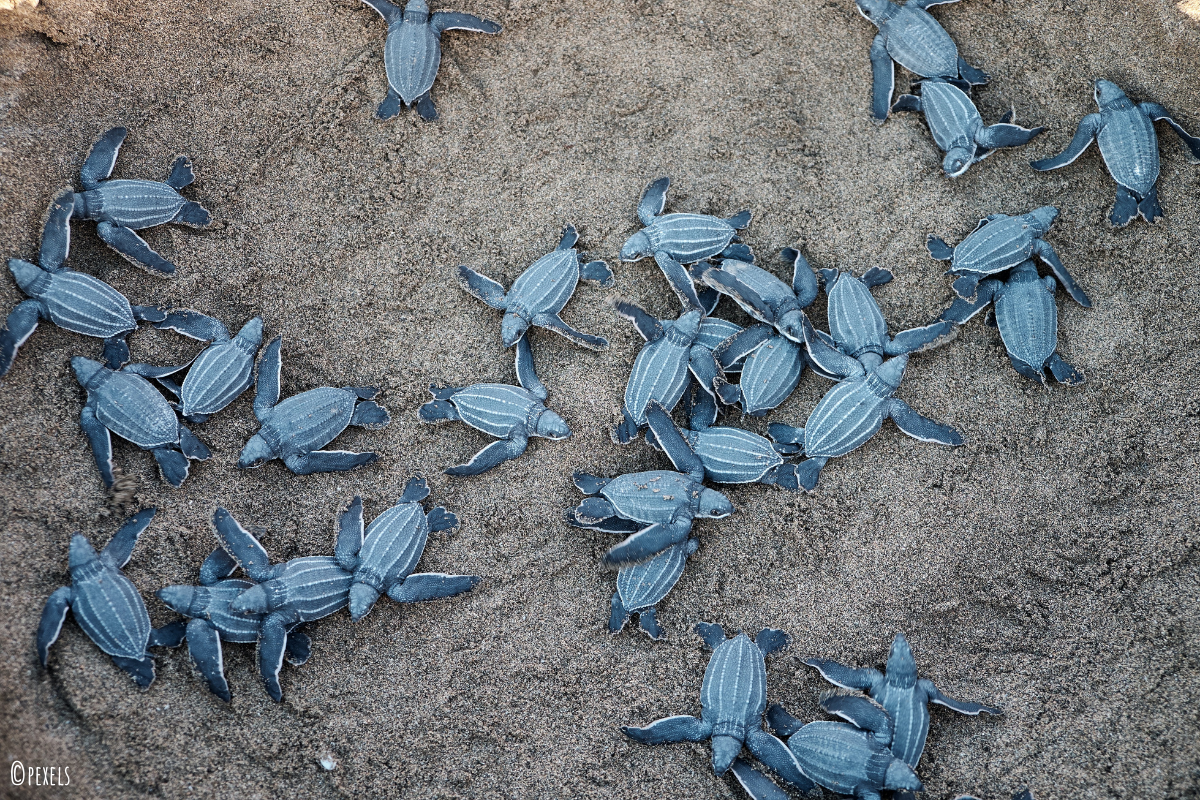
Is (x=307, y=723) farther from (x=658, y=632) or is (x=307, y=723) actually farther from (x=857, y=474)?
(x=857, y=474)

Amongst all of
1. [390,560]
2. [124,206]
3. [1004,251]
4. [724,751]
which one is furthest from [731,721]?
[124,206]

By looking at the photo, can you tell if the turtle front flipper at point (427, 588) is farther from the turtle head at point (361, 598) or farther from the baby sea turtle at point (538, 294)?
the baby sea turtle at point (538, 294)

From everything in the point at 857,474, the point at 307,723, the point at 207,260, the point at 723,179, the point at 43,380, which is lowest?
the point at 307,723

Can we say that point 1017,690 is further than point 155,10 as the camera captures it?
No

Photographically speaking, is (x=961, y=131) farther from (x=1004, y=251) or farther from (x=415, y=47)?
(x=415, y=47)

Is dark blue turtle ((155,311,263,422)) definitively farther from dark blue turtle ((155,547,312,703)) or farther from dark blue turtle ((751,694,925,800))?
dark blue turtle ((751,694,925,800))

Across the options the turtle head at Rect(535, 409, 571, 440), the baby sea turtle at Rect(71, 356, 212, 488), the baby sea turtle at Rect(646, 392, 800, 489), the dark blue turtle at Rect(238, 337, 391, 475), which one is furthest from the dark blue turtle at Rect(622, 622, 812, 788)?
the baby sea turtle at Rect(71, 356, 212, 488)

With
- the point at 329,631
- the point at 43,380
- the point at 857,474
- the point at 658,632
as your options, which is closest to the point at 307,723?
the point at 329,631
